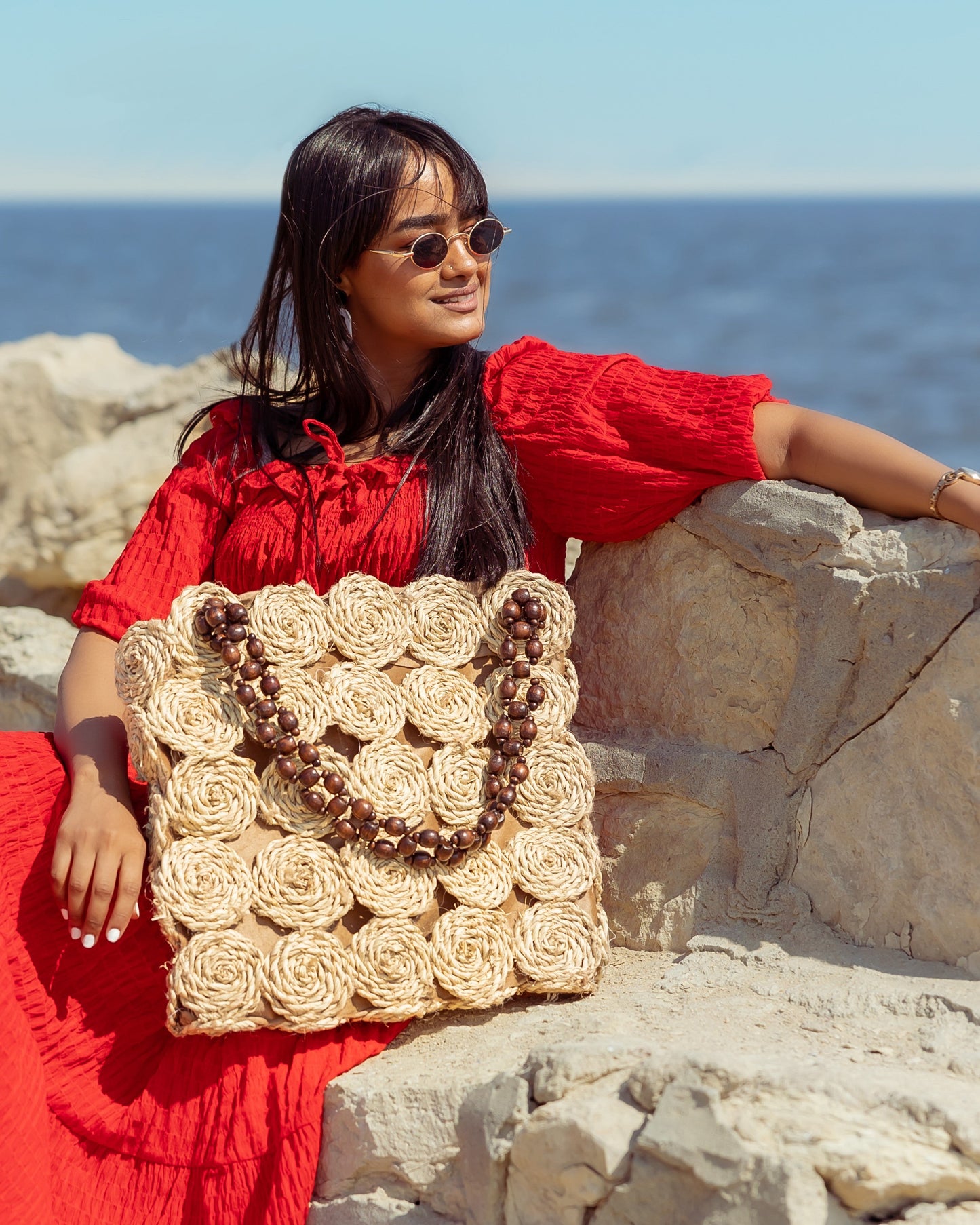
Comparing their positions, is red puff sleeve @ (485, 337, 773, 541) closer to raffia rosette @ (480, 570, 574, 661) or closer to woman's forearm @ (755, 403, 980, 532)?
woman's forearm @ (755, 403, 980, 532)

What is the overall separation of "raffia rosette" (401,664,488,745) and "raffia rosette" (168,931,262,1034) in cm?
50

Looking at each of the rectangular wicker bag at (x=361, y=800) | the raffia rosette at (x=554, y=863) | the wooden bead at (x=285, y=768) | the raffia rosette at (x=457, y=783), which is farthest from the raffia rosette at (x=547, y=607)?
the wooden bead at (x=285, y=768)

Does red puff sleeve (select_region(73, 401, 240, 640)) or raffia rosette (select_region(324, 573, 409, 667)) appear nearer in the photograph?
raffia rosette (select_region(324, 573, 409, 667))

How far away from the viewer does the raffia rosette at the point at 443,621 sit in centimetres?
246

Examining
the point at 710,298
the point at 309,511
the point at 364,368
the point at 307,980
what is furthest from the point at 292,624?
the point at 710,298

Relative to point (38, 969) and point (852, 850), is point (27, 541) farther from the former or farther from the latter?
point (852, 850)

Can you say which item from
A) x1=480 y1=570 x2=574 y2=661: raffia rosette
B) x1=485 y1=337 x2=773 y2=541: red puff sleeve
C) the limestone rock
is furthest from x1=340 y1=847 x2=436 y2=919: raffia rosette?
the limestone rock

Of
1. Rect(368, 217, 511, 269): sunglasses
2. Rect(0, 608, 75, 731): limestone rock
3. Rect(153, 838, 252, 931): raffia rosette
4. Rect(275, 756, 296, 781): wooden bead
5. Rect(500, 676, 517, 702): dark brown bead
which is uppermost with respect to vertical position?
Rect(368, 217, 511, 269): sunglasses

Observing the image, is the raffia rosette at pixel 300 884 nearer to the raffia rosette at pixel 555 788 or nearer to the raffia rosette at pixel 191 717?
the raffia rosette at pixel 191 717

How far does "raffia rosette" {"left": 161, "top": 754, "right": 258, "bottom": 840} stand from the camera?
2.24 metres

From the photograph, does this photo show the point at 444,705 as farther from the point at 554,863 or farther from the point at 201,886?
the point at 201,886

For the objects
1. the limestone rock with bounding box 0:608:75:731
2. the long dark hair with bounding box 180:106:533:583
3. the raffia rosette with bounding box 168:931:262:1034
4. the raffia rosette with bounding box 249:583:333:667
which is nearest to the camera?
the raffia rosette with bounding box 168:931:262:1034

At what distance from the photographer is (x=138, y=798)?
8.15ft

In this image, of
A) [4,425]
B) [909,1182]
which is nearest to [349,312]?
[909,1182]
